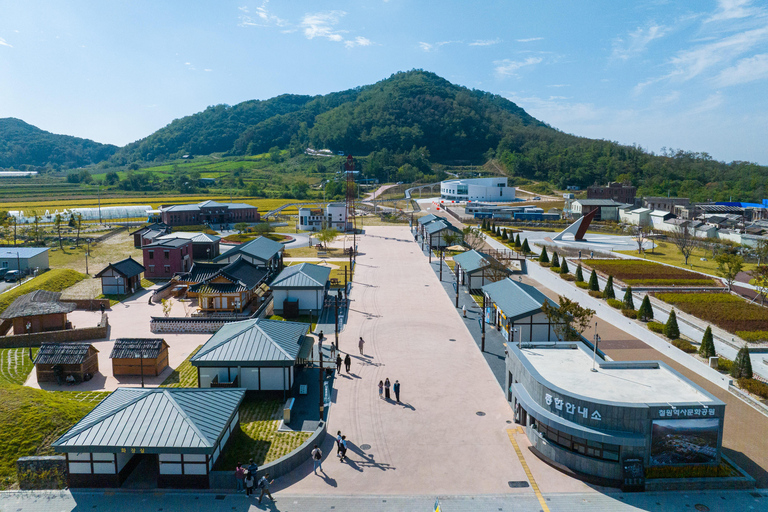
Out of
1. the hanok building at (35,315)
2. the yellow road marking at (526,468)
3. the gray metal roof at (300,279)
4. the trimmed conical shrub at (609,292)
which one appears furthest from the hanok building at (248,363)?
the trimmed conical shrub at (609,292)

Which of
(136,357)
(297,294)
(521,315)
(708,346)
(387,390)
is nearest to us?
(387,390)

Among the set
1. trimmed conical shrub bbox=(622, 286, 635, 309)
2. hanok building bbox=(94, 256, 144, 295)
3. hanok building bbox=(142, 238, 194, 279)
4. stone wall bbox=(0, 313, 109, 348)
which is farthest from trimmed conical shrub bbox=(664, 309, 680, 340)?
hanok building bbox=(142, 238, 194, 279)

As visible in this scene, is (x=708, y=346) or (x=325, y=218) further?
(x=325, y=218)

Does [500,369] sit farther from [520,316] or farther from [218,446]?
[218,446]

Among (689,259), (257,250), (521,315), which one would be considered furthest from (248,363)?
(689,259)

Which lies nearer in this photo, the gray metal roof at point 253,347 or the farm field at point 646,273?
the gray metal roof at point 253,347

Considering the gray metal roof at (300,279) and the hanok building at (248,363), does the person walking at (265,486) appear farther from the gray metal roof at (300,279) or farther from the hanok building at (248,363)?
the gray metal roof at (300,279)

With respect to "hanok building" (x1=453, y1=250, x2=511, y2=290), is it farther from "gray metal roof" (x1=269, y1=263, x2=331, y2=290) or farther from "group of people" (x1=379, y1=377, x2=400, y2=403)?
"group of people" (x1=379, y1=377, x2=400, y2=403)

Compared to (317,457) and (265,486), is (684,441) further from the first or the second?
(265,486)
